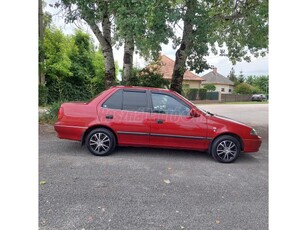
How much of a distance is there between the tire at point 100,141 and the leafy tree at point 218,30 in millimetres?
3153

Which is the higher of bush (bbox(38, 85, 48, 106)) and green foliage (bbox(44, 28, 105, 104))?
green foliage (bbox(44, 28, 105, 104))

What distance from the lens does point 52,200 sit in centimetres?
347

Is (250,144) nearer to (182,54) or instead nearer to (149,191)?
(149,191)

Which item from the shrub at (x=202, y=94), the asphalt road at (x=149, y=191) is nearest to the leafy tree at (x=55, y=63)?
the asphalt road at (x=149, y=191)

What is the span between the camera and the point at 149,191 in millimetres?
3881

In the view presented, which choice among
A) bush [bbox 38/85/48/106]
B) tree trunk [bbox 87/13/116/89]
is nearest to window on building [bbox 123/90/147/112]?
tree trunk [bbox 87/13/116/89]

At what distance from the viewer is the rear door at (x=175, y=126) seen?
17.8 ft

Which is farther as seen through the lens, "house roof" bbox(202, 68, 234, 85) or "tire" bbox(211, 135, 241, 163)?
"house roof" bbox(202, 68, 234, 85)

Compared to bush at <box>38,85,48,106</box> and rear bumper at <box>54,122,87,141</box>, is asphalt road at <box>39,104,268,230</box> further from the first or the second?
bush at <box>38,85,48,106</box>

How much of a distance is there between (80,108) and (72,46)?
10344 mm

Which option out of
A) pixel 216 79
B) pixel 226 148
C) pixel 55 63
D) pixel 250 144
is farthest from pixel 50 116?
pixel 216 79

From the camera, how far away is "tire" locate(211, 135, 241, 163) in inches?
216

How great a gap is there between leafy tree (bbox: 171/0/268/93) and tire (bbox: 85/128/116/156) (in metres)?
3.15

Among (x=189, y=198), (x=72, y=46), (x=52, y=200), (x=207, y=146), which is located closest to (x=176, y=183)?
(x=189, y=198)
